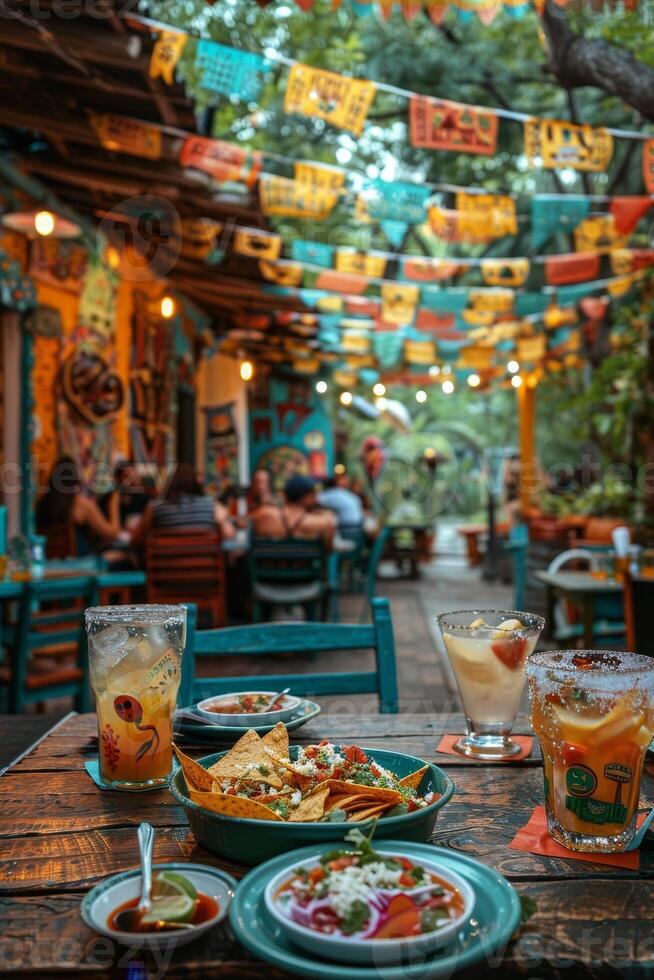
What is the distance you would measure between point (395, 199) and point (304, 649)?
4915mm

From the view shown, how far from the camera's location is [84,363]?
7.08 meters

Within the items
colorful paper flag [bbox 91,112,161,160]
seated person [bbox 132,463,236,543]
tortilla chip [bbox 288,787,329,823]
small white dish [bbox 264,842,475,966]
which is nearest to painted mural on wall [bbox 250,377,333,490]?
seated person [bbox 132,463,236,543]

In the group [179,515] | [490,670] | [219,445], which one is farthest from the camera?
[219,445]

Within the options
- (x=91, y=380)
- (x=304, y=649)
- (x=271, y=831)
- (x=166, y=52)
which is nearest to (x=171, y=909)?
(x=271, y=831)

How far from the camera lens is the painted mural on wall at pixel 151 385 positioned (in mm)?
8328

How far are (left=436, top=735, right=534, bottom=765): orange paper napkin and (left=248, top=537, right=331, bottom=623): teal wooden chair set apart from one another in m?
4.25

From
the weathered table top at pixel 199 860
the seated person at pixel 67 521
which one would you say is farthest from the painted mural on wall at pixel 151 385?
the weathered table top at pixel 199 860

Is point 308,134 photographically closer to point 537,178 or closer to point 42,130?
point 537,178

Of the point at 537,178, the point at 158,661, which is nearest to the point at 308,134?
the point at 537,178

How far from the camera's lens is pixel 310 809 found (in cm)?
94

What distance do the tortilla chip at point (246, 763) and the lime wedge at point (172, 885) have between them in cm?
20

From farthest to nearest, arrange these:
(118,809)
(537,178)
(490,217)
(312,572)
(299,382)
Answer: (299,382), (537,178), (490,217), (312,572), (118,809)

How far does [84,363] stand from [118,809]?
20.9 feet

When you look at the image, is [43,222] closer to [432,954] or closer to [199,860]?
[199,860]
